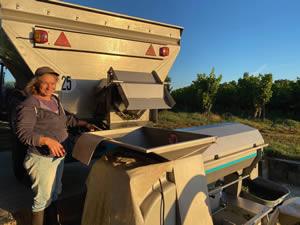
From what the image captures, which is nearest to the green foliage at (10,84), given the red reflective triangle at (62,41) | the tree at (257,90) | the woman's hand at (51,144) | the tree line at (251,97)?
the red reflective triangle at (62,41)

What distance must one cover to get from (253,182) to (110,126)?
111 inches

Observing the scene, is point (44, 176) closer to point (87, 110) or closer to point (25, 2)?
point (87, 110)

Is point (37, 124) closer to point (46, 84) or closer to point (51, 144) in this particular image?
point (51, 144)

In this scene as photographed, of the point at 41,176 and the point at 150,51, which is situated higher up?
the point at 150,51

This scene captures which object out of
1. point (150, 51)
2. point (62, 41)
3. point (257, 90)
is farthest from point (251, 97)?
point (62, 41)

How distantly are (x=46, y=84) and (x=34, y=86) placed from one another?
120 millimetres

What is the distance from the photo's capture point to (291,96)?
18.7 meters

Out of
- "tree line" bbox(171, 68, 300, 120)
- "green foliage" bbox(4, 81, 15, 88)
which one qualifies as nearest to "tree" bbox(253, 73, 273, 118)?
"tree line" bbox(171, 68, 300, 120)

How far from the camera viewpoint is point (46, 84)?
6.33 ft

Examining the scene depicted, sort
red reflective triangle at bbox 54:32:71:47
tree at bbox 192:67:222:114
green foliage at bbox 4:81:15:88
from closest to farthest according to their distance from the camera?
1. red reflective triangle at bbox 54:32:71:47
2. green foliage at bbox 4:81:15:88
3. tree at bbox 192:67:222:114

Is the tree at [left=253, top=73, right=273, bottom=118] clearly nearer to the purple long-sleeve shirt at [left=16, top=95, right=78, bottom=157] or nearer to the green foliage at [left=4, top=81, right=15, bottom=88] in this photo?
the green foliage at [left=4, top=81, right=15, bottom=88]

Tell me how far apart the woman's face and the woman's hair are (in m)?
0.03

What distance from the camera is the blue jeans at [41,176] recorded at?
6.16ft

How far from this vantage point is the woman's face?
6.28 feet
